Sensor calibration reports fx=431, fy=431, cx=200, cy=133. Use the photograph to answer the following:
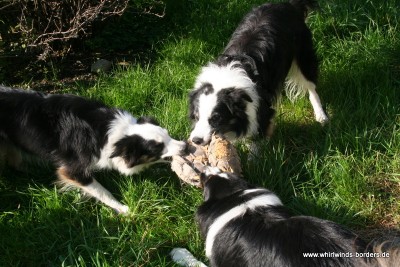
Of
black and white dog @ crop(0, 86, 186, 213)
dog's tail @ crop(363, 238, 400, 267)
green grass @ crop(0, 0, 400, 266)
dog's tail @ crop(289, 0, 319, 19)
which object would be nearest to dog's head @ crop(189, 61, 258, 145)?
green grass @ crop(0, 0, 400, 266)

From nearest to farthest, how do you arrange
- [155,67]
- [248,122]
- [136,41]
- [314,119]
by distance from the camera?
[248,122] < [314,119] < [155,67] < [136,41]

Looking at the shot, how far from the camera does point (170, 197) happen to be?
3.17 metres

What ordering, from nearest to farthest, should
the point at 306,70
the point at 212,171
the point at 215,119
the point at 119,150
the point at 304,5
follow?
1. the point at 212,171
2. the point at 119,150
3. the point at 215,119
4. the point at 306,70
5. the point at 304,5

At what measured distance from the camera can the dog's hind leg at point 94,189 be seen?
3155mm

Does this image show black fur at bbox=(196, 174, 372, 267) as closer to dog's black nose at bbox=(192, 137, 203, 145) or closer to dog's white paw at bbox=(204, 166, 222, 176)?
dog's white paw at bbox=(204, 166, 222, 176)

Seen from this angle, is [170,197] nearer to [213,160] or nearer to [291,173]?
[213,160]

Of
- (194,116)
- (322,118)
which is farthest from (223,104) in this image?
(322,118)

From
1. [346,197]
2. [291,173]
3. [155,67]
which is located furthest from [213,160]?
[155,67]

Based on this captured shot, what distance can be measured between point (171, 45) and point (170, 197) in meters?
2.40

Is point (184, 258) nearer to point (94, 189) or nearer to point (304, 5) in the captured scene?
point (94, 189)

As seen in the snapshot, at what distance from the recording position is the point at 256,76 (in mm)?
3646

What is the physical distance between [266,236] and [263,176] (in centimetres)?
112

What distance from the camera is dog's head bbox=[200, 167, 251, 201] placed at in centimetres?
236

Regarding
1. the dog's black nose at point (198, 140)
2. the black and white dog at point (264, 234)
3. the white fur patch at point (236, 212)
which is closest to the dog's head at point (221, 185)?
the black and white dog at point (264, 234)
